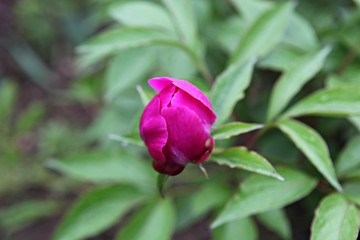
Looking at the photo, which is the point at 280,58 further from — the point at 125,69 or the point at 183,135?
the point at 183,135

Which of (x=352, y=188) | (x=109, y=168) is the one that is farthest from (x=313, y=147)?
(x=109, y=168)

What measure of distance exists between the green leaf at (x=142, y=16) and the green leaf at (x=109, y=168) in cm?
30

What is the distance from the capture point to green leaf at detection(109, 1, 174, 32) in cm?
135

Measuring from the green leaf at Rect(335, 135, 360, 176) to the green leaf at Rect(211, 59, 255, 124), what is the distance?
261mm

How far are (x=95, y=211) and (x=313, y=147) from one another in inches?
19.5

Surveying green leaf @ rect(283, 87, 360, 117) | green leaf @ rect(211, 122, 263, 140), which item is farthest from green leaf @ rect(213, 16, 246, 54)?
green leaf @ rect(211, 122, 263, 140)

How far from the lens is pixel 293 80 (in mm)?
1130

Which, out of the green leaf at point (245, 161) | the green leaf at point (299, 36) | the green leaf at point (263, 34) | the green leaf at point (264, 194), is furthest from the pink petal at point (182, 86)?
the green leaf at point (299, 36)

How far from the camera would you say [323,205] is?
3.08 feet

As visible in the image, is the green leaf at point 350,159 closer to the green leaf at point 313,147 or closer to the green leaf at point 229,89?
the green leaf at point 313,147

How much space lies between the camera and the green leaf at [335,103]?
0.99m

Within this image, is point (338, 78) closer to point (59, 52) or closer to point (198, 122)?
point (198, 122)

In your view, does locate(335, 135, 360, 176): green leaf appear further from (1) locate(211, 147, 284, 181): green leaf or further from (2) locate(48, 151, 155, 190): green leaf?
(2) locate(48, 151, 155, 190): green leaf

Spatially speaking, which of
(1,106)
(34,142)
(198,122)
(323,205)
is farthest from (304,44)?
(34,142)
